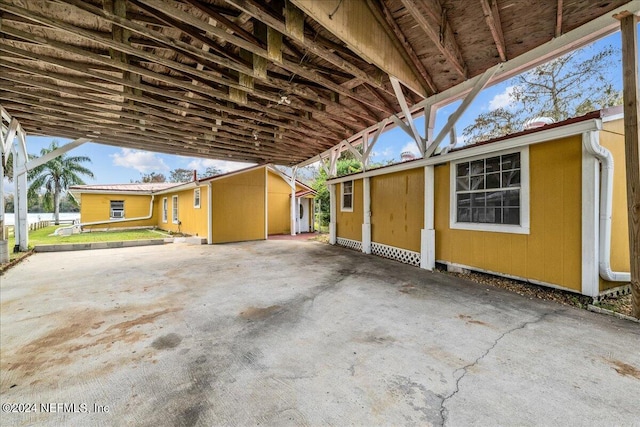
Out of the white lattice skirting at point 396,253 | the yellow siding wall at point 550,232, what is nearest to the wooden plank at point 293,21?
the yellow siding wall at point 550,232

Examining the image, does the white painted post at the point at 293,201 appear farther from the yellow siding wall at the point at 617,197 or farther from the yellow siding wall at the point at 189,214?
the yellow siding wall at the point at 617,197

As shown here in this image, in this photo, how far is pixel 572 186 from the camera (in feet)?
11.8

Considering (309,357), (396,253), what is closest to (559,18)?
(396,253)

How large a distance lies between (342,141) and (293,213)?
17.6ft

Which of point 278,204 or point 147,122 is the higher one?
point 147,122

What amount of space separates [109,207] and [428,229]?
17879mm

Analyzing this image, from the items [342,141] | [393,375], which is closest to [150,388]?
[393,375]

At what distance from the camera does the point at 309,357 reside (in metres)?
2.26

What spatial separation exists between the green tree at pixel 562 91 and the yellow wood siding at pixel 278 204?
11642mm

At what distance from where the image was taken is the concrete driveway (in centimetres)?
164

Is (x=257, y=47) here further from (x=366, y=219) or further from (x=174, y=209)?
(x=174, y=209)

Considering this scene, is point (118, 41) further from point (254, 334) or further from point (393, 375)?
point (393, 375)

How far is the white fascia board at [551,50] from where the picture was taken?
10.7 feet

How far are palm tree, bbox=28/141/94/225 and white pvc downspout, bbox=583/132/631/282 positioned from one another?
1150 inches
